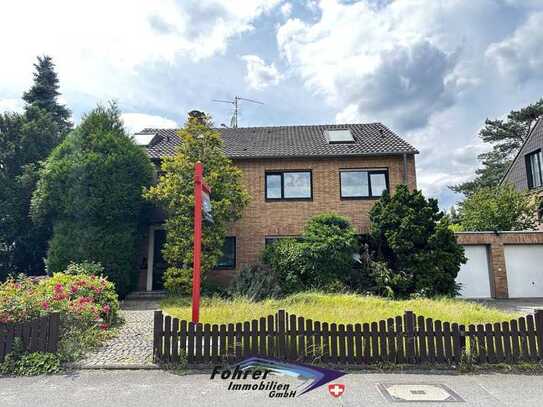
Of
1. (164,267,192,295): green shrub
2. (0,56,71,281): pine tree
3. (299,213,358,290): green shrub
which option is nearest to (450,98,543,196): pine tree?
(299,213,358,290): green shrub

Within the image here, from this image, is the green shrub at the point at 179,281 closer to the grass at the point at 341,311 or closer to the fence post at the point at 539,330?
the grass at the point at 341,311

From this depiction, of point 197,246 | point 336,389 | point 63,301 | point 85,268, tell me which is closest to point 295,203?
point 85,268

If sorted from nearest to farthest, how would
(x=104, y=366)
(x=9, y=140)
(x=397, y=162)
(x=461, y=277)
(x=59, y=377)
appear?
(x=59, y=377), (x=104, y=366), (x=461, y=277), (x=397, y=162), (x=9, y=140)

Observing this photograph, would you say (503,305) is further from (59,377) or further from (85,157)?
(85,157)

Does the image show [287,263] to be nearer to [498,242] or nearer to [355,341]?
[355,341]

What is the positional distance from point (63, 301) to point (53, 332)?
36.3 inches

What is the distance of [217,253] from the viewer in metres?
11.0

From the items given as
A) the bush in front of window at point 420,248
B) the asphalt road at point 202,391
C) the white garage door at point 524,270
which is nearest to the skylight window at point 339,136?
the bush in front of window at point 420,248

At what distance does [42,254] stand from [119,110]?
24.1 ft

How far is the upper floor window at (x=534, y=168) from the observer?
56.0 feet

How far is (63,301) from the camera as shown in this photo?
235 inches

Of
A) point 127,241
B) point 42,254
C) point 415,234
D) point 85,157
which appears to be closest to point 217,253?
point 127,241

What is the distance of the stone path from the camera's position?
199 inches

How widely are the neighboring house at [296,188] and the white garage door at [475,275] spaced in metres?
3.43
